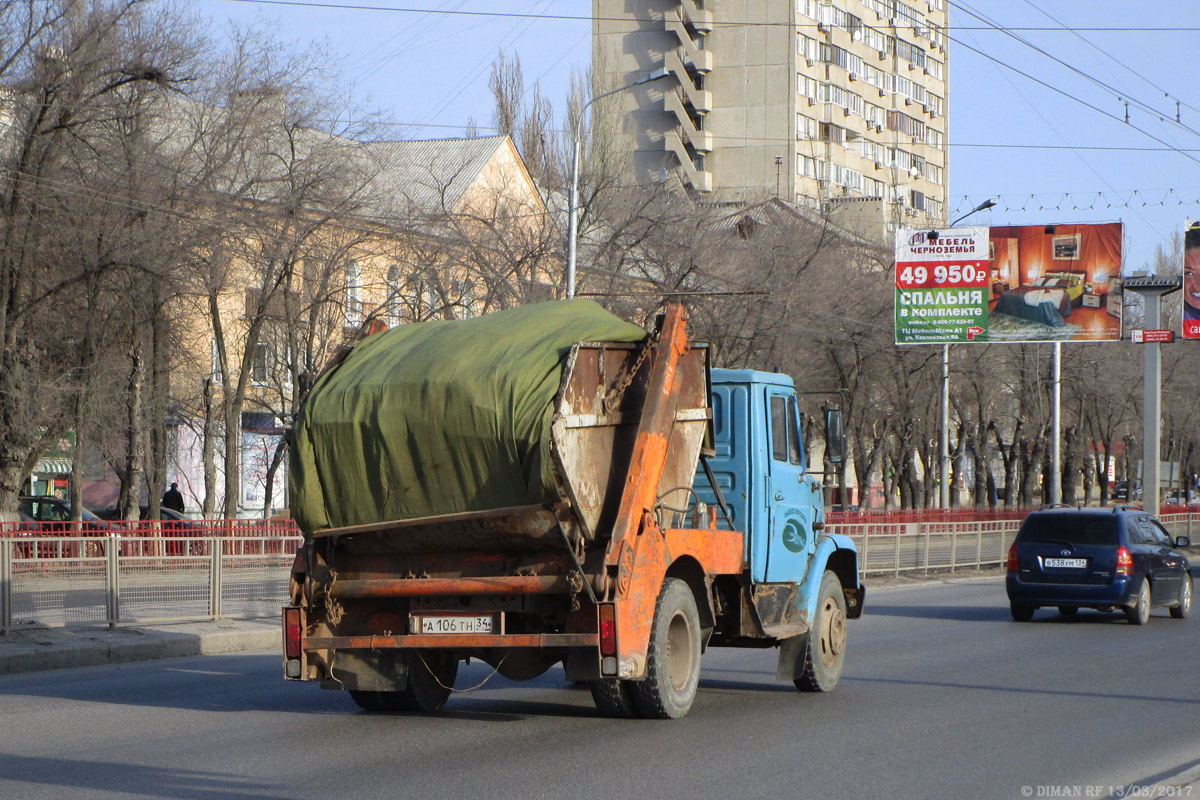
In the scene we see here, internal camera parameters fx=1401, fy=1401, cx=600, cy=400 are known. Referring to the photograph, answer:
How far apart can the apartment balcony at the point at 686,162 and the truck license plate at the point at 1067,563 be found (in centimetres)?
6495

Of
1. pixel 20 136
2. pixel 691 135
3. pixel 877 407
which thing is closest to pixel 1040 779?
pixel 20 136

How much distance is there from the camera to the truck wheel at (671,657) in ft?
29.6

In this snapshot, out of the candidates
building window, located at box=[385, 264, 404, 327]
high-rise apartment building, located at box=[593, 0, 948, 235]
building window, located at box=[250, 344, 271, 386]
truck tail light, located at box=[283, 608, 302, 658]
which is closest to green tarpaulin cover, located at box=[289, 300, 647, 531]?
truck tail light, located at box=[283, 608, 302, 658]

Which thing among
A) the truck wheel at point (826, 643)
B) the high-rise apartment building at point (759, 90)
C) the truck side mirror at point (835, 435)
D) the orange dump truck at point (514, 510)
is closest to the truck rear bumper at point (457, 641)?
the orange dump truck at point (514, 510)

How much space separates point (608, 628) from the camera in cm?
847

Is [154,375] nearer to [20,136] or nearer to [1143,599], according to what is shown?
[20,136]

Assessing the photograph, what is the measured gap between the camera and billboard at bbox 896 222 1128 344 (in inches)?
1259

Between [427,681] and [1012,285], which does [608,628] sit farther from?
[1012,285]

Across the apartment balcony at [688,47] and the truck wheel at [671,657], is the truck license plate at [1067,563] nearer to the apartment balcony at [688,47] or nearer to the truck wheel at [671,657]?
the truck wheel at [671,657]

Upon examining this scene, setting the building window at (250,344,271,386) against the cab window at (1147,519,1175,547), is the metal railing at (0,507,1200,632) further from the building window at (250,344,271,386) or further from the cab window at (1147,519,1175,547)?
the building window at (250,344,271,386)

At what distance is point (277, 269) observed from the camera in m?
31.2

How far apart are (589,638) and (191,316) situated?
23454 mm

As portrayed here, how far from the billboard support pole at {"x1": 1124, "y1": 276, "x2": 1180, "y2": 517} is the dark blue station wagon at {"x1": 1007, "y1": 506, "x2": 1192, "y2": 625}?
17855 millimetres

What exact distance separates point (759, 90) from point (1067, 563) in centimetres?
6578
